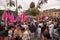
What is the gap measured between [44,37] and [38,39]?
518 centimetres

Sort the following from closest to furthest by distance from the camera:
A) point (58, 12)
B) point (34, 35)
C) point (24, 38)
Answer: point (24, 38)
point (34, 35)
point (58, 12)

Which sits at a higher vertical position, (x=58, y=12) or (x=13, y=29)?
(x=13, y=29)

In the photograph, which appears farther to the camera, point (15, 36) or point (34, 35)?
point (34, 35)

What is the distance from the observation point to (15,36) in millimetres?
10953

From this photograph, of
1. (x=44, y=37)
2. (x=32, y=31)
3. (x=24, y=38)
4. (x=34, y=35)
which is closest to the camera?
(x=44, y=37)

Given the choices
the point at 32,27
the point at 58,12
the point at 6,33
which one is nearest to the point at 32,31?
the point at 32,27

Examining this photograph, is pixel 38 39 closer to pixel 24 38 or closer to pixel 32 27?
pixel 32 27

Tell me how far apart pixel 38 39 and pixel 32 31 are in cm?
89

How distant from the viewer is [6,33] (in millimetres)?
10414

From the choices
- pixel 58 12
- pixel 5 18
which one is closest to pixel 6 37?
pixel 5 18

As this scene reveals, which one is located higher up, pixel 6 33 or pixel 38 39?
Result: pixel 6 33

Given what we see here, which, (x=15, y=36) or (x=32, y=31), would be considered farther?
(x=32, y=31)

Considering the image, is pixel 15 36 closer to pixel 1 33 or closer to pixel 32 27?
pixel 1 33

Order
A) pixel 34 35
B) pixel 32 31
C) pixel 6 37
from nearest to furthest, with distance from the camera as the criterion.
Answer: pixel 6 37, pixel 32 31, pixel 34 35
